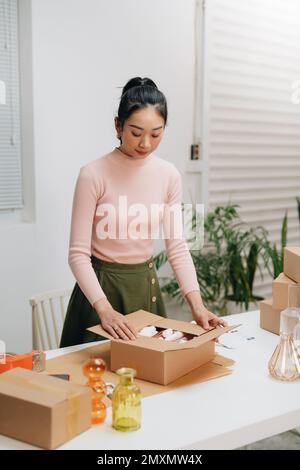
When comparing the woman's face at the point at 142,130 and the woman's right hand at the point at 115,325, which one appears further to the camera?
the woman's face at the point at 142,130

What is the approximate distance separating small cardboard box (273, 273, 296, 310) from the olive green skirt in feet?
1.34

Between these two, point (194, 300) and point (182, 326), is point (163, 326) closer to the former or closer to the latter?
point (182, 326)

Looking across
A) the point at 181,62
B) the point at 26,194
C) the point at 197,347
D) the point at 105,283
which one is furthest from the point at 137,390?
the point at 181,62

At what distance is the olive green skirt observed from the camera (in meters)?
1.88

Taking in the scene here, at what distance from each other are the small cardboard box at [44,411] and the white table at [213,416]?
0.07ft

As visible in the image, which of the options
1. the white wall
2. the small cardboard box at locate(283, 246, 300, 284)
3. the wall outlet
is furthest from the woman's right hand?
the wall outlet

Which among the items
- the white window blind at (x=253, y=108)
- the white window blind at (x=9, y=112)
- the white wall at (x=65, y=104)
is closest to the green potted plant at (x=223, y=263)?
the white window blind at (x=253, y=108)

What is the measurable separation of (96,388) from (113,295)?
627mm

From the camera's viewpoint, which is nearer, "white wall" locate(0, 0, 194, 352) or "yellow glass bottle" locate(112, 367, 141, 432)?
"yellow glass bottle" locate(112, 367, 141, 432)

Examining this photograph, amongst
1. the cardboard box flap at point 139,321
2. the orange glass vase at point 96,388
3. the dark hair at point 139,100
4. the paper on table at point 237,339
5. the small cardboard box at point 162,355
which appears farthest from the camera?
the paper on table at point 237,339

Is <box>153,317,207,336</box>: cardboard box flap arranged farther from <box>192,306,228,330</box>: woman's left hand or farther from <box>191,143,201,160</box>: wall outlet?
<box>191,143,201,160</box>: wall outlet

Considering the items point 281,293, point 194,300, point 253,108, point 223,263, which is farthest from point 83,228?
point 253,108

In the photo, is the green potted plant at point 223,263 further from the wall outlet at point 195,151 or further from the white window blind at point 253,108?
the wall outlet at point 195,151

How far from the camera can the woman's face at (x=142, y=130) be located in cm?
168
